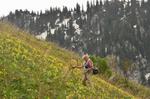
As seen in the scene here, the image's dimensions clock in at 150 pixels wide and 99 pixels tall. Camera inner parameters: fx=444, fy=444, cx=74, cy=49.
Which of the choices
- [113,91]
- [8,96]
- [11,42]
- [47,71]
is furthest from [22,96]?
[113,91]

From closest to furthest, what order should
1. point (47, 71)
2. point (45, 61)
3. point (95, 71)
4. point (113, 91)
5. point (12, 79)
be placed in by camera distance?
point (12, 79) → point (47, 71) → point (95, 71) → point (45, 61) → point (113, 91)

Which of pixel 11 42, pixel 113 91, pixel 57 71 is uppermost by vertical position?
pixel 11 42

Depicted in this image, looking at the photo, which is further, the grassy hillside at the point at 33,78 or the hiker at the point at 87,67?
the hiker at the point at 87,67

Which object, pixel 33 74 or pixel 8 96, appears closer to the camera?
pixel 8 96

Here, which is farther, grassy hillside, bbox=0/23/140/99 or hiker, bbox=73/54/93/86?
hiker, bbox=73/54/93/86

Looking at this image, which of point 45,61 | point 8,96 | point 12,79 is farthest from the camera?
point 45,61

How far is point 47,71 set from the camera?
2200cm

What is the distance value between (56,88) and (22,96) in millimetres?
2906

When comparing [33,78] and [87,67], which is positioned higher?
[87,67]

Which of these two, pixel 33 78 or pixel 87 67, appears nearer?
pixel 33 78

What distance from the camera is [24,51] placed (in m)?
25.3

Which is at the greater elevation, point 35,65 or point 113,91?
point 35,65

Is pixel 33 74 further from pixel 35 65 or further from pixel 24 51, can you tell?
pixel 24 51

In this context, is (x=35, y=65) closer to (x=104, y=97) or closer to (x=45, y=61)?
(x=45, y=61)
